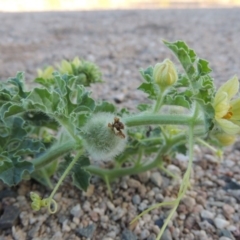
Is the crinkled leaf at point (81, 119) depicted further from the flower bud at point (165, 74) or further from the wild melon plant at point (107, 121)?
the flower bud at point (165, 74)

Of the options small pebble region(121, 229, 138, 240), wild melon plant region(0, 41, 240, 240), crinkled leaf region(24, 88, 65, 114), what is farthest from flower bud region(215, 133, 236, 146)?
crinkled leaf region(24, 88, 65, 114)

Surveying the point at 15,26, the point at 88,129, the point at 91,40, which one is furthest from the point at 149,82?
the point at 15,26

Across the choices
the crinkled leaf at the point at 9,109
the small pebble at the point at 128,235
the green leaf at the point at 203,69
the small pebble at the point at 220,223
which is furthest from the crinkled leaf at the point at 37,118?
the small pebble at the point at 220,223

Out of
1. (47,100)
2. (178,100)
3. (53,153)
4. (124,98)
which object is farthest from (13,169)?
(124,98)

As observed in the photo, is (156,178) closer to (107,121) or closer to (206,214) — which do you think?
(206,214)

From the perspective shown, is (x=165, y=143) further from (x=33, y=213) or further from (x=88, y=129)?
(x=33, y=213)

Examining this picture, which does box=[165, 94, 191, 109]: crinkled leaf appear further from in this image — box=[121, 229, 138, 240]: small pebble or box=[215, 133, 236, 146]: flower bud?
box=[121, 229, 138, 240]: small pebble

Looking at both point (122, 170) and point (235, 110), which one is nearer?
point (235, 110)
